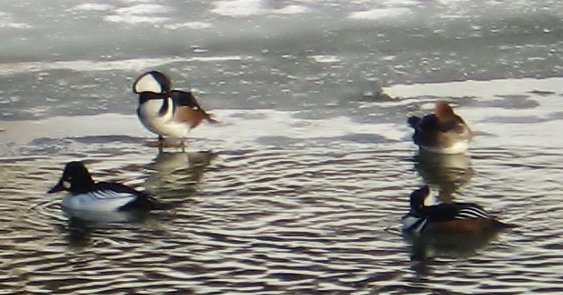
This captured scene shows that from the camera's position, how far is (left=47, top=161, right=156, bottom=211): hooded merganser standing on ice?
24.8 ft

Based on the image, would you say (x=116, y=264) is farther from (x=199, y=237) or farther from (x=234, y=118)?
(x=234, y=118)

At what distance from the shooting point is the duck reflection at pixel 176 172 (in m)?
8.16

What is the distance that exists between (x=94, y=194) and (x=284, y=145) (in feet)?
5.99

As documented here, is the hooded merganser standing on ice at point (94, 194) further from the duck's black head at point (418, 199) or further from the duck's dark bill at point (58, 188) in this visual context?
the duck's black head at point (418, 199)

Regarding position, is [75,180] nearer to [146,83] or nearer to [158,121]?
[158,121]

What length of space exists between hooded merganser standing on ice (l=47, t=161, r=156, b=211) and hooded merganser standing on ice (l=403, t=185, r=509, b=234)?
1458 millimetres

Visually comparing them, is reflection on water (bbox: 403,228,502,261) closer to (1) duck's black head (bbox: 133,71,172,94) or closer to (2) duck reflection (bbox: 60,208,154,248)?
(2) duck reflection (bbox: 60,208,154,248)

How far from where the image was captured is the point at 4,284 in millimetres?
6367

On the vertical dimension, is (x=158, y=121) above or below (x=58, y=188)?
above

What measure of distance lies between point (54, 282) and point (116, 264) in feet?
1.20

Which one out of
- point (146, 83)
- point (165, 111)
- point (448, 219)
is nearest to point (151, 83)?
point (146, 83)

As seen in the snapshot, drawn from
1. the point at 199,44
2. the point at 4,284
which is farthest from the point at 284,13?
the point at 4,284

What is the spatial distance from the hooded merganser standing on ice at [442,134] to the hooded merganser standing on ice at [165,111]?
5.01 feet

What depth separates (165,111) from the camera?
373 inches
